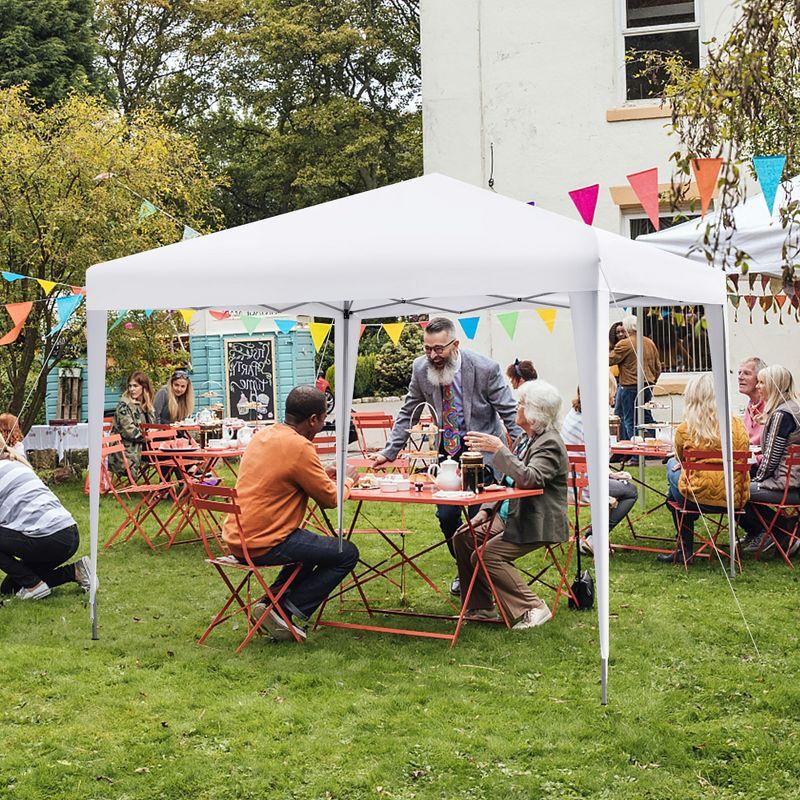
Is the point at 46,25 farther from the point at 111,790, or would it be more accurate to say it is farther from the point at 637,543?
the point at 111,790

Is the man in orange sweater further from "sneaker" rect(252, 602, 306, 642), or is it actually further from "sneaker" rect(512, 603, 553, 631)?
"sneaker" rect(512, 603, 553, 631)

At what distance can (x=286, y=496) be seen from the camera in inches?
236

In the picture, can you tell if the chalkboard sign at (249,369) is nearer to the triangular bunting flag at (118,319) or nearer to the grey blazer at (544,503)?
the triangular bunting flag at (118,319)

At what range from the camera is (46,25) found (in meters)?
24.0

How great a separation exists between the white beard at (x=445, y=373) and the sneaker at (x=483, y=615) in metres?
1.56

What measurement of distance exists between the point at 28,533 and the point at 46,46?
19.6 m

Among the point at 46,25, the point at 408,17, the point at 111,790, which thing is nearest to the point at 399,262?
the point at 111,790

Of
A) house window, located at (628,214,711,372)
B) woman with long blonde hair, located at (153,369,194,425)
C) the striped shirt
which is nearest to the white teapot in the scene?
the striped shirt

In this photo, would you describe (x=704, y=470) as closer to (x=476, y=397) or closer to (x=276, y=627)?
(x=476, y=397)

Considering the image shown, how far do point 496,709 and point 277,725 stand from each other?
1.00 metres

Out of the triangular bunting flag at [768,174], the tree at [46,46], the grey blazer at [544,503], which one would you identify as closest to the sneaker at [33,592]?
the grey blazer at [544,503]

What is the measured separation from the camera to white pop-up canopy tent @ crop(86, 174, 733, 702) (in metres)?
5.06

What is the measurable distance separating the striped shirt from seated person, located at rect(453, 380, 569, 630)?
2728 millimetres

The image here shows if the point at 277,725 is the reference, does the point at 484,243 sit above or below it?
above
